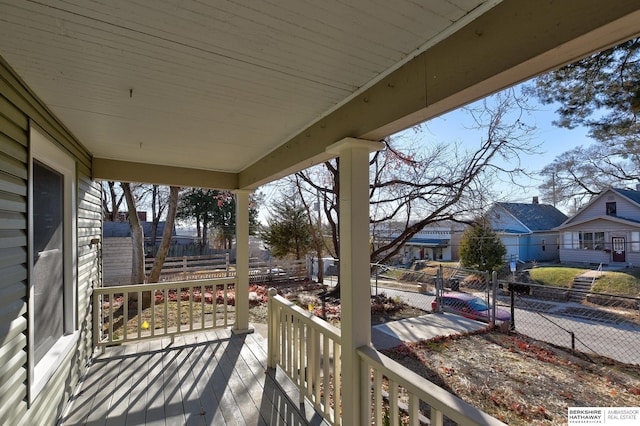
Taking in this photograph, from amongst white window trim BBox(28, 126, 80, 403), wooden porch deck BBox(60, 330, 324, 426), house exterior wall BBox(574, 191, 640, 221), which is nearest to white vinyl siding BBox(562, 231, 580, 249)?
house exterior wall BBox(574, 191, 640, 221)

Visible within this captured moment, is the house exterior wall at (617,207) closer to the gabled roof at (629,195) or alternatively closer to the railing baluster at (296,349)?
the gabled roof at (629,195)

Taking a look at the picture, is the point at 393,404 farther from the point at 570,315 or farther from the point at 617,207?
the point at 617,207

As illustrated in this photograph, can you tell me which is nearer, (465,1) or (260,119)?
(465,1)

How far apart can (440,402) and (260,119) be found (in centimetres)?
205

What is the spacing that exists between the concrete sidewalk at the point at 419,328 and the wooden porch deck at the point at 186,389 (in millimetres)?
2504

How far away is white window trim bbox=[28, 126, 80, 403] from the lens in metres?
1.83

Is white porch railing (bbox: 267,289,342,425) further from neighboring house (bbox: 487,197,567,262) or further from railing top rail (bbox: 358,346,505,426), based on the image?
neighboring house (bbox: 487,197,567,262)

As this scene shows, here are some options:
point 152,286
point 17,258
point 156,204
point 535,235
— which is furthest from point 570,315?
point 156,204

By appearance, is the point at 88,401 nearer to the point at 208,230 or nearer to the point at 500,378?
the point at 500,378

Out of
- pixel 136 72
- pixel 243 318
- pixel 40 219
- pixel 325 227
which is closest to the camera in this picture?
pixel 136 72

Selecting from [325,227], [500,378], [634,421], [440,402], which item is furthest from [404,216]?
[440,402]

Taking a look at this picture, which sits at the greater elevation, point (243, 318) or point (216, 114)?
point (216, 114)

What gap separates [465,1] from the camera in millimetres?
1077

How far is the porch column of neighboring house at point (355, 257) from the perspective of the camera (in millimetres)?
1888
